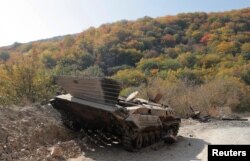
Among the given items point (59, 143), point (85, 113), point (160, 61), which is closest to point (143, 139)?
point (85, 113)

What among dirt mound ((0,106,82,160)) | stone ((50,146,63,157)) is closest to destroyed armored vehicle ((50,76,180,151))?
dirt mound ((0,106,82,160))

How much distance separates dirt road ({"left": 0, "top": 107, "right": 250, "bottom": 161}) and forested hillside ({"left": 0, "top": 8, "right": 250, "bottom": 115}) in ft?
13.5

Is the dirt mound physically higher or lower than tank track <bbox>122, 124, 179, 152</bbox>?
higher

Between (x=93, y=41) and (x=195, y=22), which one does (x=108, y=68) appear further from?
(x=195, y=22)

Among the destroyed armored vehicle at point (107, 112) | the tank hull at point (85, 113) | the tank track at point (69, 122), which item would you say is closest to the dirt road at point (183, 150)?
the destroyed armored vehicle at point (107, 112)

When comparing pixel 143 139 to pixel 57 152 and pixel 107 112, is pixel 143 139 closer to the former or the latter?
pixel 107 112

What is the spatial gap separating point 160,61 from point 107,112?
40.7 metres

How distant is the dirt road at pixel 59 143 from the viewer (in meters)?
9.87

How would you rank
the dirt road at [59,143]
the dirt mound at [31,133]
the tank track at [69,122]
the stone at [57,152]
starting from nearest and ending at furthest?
the stone at [57,152]
the dirt mound at [31,133]
the dirt road at [59,143]
the tank track at [69,122]

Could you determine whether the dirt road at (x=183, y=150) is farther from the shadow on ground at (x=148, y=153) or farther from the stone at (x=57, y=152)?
the stone at (x=57, y=152)

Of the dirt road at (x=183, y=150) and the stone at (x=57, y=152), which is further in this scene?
the dirt road at (x=183, y=150)

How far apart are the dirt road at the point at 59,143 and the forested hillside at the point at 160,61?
4126 mm

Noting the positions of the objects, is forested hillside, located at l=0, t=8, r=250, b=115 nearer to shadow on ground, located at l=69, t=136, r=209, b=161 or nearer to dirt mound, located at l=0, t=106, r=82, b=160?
dirt mound, located at l=0, t=106, r=82, b=160

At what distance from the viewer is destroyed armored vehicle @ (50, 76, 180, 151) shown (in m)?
10.7
